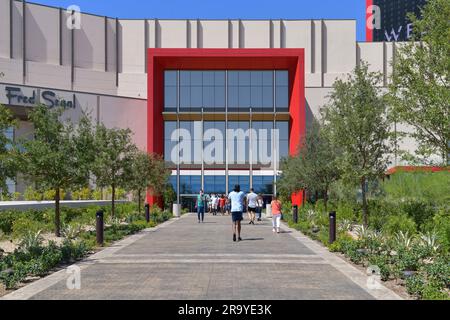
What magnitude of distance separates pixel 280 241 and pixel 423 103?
5987 millimetres

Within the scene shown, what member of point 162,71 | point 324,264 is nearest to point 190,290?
point 324,264

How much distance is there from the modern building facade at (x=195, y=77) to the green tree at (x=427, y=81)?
106ft

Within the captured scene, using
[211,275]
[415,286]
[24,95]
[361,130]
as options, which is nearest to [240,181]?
[24,95]

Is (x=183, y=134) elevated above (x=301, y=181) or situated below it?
above

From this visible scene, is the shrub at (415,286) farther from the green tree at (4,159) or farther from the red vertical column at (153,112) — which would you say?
the red vertical column at (153,112)

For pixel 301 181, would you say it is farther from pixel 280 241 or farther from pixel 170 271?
pixel 170 271

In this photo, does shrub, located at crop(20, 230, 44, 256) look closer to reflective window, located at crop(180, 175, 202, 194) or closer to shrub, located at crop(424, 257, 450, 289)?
shrub, located at crop(424, 257, 450, 289)

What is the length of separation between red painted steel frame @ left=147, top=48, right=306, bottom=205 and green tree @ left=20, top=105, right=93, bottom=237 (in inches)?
955

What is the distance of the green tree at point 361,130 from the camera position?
1888 cm

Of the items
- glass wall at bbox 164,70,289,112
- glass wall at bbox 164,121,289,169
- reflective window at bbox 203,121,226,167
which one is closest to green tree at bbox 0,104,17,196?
glass wall at bbox 164,121,289,169

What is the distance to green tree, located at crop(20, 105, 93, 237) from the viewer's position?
59.8ft

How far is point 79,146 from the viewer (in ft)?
62.5
